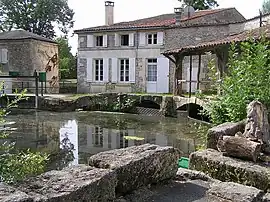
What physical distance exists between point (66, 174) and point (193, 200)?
4.27ft

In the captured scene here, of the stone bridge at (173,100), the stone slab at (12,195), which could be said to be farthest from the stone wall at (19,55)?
the stone slab at (12,195)

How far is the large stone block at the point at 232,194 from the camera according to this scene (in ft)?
9.01

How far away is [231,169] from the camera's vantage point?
4.27 meters

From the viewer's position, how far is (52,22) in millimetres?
39125

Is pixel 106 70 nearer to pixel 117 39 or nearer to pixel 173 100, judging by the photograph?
pixel 117 39

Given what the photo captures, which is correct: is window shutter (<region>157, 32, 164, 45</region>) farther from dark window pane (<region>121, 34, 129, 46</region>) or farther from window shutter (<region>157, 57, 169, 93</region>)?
dark window pane (<region>121, 34, 129, 46</region>)

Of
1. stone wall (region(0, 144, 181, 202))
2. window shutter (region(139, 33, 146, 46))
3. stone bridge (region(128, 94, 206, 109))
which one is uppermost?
window shutter (region(139, 33, 146, 46))

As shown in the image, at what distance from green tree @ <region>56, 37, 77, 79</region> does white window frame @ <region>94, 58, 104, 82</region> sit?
891cm

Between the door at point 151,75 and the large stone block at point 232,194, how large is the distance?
1981cm

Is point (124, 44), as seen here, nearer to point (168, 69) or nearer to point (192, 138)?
Answer: point (168, 69)

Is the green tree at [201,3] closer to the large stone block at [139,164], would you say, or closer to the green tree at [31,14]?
the green tree at [31,14]

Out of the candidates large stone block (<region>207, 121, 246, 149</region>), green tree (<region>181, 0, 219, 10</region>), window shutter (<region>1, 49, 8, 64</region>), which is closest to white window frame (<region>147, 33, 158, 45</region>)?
window shutter (<region>1, 49, 8, 64</region>)

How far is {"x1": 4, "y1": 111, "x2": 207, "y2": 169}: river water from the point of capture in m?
9.65

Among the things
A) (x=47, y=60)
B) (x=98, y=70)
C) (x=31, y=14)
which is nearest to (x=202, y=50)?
(x=98, y=70)
